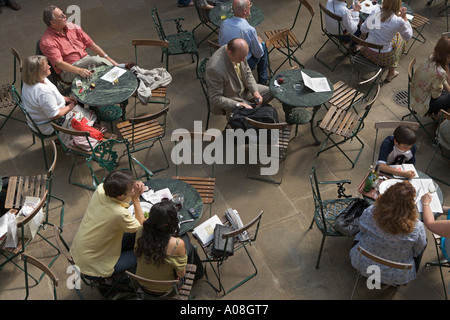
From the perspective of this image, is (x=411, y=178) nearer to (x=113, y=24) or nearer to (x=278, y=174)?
(x=278, y=174)

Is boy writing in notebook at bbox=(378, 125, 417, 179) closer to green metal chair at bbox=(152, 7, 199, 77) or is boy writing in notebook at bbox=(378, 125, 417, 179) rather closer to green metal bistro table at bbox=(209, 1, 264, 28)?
green metal bistro table at bbox=(209, 1, 264, 28)

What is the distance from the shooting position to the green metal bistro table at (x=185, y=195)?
4547 millimetres

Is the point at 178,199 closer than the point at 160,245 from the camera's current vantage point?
No

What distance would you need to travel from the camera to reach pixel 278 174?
6.00 metres

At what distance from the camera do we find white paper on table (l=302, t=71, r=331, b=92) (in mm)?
6047

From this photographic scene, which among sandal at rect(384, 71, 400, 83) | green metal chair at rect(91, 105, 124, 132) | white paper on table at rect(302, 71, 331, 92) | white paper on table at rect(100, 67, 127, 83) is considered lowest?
green metal chair at rect(91, 105, 124, 132)

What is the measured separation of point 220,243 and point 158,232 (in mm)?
817

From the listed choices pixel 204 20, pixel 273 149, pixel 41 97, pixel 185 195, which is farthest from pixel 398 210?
pixel 204 20

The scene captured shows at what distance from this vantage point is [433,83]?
19.6 ft

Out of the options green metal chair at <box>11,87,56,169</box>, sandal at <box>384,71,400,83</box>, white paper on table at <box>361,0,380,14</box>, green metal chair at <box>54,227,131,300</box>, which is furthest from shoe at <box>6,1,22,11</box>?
sandal at <box>384,71,400,83</box>

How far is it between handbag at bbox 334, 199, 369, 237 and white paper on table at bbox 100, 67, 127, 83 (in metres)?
3.29

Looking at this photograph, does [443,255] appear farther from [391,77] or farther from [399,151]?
[391,77]
